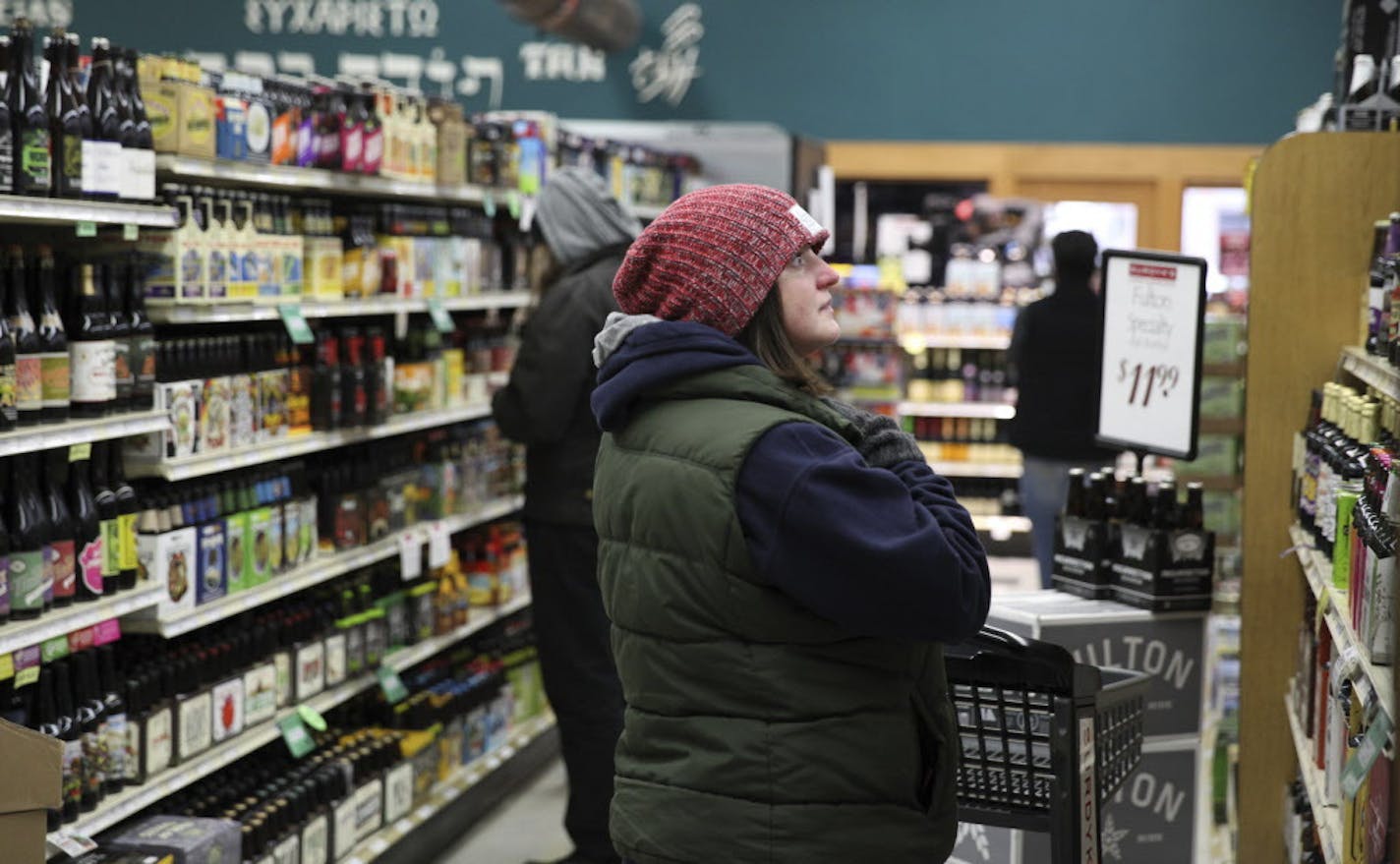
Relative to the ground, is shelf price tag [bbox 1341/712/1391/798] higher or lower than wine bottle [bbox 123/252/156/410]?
lower

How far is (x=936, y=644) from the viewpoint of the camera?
2.63 metres

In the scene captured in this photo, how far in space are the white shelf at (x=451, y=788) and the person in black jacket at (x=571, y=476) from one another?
1.96 ft

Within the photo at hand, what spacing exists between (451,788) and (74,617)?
2445 mm

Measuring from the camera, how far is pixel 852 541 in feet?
7.57

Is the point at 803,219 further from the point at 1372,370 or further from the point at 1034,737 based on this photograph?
the point at 1372,370

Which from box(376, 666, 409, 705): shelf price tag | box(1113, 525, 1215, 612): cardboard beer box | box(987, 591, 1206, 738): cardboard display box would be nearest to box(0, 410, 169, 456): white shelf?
box(376, 666, 409, 705): shelf price tag

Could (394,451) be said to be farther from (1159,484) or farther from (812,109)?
(812,109)

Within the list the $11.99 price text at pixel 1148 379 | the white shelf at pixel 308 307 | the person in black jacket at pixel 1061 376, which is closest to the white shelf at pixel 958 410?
the person in black jacket at pixel 1061 376

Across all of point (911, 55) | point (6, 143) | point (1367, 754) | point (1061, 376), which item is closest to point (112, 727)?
point (6, 143)

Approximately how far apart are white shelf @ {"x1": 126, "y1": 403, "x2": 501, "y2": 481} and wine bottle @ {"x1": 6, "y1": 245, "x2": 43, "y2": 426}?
0.52 m

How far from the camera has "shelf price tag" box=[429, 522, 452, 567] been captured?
5773 mm

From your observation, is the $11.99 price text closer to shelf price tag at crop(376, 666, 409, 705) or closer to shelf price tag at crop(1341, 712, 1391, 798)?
shelf price tag at crop(1341, 712, 1391, 798)

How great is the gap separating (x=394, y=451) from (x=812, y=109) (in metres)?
7.87

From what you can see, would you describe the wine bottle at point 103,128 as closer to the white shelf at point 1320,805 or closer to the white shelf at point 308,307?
the white shelf at point 308,307
